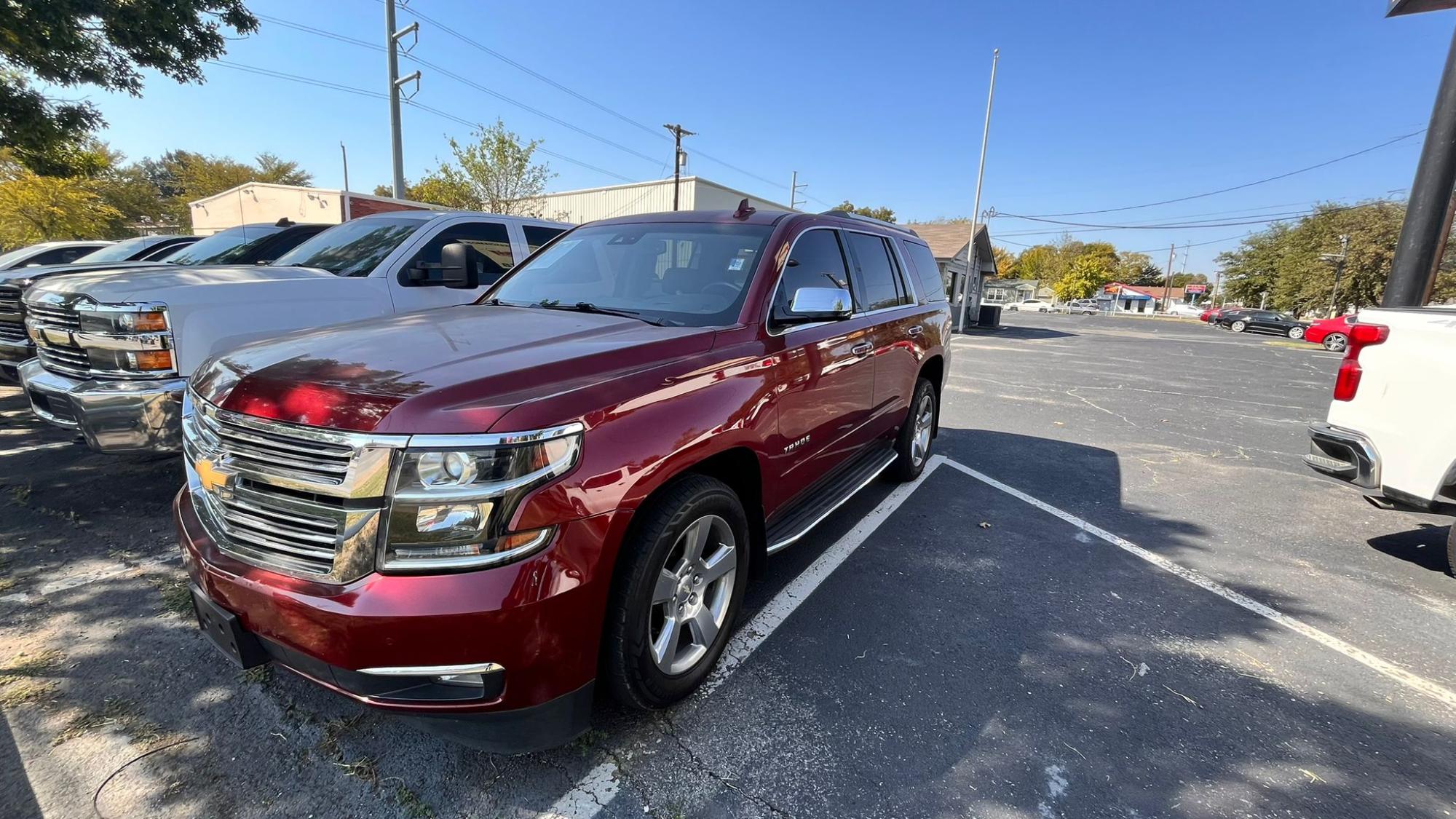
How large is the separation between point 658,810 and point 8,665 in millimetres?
2810

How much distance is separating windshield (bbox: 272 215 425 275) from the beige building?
55.8 feet

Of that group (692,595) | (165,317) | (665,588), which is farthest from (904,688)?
(165,317)

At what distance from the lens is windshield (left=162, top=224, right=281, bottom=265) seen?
681 cm

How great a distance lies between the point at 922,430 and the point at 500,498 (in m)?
4.47

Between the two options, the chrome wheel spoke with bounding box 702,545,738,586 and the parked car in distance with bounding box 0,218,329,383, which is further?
the parked car in distance with bounding box 0,218,329,383

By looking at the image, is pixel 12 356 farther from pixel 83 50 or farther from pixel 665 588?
pixel 665 588

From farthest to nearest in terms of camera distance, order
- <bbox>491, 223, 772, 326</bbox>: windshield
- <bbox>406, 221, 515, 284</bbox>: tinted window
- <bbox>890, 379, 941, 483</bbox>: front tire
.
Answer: <bbox>406, 221, 515, 284</bbox>: tinted window → <bbox>890, 379, 941, 483</bbox>: front tire → <bbox>491, 223, 772, 326</bbox>: windshield

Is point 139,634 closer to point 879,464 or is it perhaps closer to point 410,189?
point 879,464

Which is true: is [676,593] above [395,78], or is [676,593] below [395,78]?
below

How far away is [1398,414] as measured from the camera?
3750 millimetres

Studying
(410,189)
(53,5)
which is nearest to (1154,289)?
(410,189)

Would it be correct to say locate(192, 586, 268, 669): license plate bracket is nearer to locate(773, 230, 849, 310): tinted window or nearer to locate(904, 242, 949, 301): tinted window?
locate(773, 230, 849, 310): tinted window

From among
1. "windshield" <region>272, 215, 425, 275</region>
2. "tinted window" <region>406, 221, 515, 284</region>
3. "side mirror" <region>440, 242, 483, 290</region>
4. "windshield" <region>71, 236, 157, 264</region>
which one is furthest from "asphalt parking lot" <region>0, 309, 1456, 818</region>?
"windshield" <region>71, 236, 157, 264</region>

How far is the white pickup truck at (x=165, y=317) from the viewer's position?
11.6 ft
